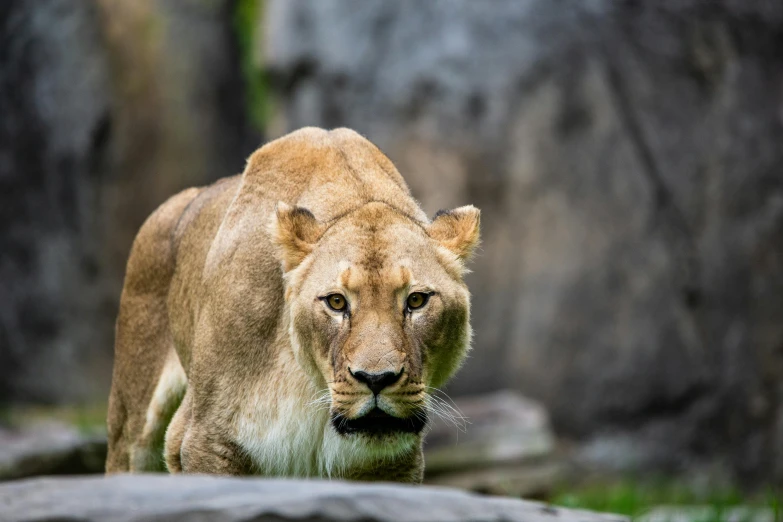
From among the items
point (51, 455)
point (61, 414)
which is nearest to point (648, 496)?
point (51, 455)

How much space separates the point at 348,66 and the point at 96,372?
3.73 meters

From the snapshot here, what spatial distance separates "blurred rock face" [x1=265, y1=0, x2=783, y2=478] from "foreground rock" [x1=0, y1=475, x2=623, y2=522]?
661 cm

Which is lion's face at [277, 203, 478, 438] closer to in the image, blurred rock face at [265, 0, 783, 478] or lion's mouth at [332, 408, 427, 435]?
lion's mouth at [332, 408, 427, 435]

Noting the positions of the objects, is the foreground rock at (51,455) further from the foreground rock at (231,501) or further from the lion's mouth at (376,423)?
the foreground rock at (231,501)

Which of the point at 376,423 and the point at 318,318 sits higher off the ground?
the point at 318,318

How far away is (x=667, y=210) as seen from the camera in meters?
9.46

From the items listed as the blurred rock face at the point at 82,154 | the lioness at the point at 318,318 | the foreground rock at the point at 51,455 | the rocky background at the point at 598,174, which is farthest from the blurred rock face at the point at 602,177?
the lioness at the point at 318,318

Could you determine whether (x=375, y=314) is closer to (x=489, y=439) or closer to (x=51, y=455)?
(x=51, y=455)

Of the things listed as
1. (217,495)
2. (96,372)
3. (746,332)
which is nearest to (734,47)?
(746,332)

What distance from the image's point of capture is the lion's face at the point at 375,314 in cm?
371

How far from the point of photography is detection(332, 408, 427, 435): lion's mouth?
12.5 feet

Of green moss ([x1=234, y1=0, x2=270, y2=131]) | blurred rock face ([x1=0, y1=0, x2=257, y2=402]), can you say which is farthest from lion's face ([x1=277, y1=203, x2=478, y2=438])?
blurred rock face ([x1=0, y1=0, x2=257, y2=402])

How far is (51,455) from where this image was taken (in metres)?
6.89

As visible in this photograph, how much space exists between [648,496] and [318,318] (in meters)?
5.58
